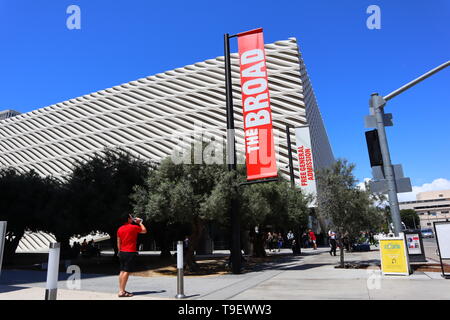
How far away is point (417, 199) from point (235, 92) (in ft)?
435

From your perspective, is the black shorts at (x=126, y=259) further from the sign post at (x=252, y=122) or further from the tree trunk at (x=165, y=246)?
the tree trunk at (x=165, y=246)

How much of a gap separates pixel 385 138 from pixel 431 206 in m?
149

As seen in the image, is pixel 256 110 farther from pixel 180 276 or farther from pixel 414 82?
pixel 180 276

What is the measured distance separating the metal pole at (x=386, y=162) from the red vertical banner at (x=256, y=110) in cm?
369

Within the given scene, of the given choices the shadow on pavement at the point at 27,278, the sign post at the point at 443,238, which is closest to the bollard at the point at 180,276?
the shadow on pavement at the point at 27,278

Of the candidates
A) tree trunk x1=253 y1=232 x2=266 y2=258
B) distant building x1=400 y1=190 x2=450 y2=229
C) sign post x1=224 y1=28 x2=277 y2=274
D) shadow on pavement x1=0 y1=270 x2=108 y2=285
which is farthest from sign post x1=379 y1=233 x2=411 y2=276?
distant building x1=400 y1=190 x2=450 y2=229

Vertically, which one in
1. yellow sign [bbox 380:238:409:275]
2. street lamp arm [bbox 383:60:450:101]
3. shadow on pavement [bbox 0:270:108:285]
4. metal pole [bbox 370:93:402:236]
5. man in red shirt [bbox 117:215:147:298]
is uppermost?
street lamp arm [bbox 383:60:450:101]

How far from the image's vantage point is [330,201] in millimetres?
11727

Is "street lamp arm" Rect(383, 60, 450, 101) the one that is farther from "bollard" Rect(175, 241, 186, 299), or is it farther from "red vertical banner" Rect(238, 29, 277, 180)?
"bollard" Rect(175, 241, 186, 299)

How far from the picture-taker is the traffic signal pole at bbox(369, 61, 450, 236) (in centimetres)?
958

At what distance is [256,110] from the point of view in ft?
40.5

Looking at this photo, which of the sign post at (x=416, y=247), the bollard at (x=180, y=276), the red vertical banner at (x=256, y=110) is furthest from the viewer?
the sign post at (x=416, y=247)

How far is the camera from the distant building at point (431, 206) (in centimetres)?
12544

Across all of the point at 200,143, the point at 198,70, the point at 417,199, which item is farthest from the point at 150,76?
the point at 417,199
